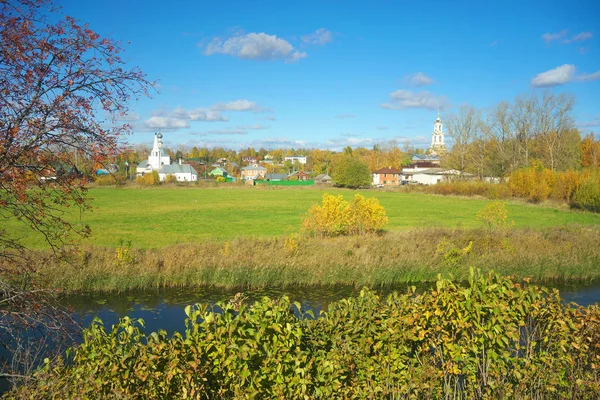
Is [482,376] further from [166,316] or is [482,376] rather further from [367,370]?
[166,316]

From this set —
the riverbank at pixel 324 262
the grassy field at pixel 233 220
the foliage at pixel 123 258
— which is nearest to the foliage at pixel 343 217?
the grassy field at pixel 233 220

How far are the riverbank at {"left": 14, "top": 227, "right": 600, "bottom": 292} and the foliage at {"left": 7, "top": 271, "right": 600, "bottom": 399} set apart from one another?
12670mm

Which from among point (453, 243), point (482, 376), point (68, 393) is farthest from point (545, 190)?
point (68, 393)

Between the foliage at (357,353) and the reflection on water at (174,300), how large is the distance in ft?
29.0

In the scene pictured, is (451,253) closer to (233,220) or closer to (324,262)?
(324,262)

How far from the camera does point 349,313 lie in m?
6.73

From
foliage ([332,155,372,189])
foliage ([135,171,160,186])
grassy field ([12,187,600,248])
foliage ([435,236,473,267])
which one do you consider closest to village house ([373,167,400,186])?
foliage ([332,155,372,189])

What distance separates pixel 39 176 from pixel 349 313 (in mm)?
4593

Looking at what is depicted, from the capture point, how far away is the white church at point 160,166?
132 m

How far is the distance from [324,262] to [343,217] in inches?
267

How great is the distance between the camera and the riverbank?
18445mm

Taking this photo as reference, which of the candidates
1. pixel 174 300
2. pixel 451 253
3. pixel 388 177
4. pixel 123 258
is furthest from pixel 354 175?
pixel 174 300

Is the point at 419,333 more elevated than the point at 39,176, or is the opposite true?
the point at 39,176

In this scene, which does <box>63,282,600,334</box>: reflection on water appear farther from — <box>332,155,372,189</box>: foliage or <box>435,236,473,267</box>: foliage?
<box>332,155,372,189</box>: foliage
